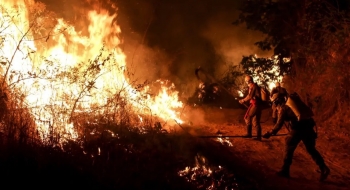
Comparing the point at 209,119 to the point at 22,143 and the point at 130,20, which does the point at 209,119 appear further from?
the point at 22,143

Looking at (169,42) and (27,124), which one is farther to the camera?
(169,42)

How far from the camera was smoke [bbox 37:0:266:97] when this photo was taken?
53.1 feet

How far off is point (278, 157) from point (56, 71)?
572cm

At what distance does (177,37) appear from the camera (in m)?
21.0

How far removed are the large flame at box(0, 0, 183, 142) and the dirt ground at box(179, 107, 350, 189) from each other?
2.35 m

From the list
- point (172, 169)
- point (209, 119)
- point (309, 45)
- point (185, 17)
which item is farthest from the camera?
point (185, 17)

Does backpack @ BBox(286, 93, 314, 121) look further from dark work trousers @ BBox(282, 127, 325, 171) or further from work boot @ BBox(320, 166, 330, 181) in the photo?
work boot @ BBox(320, 166, 330, 181)

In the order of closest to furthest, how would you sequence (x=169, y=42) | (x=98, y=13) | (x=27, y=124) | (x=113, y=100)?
(x=27, y=124)
(x=113, y=100)
(x=98, y=13)
(x=169, y=42)

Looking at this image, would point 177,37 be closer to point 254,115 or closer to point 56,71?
point 254,115

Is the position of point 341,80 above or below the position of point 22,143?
above

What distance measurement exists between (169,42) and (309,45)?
9.76 metres

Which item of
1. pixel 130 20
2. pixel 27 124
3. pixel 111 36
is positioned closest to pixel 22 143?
pixel 27 124

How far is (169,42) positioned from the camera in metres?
20.3

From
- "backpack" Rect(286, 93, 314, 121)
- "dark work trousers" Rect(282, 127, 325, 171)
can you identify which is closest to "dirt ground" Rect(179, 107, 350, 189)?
"dark work trousers" Rect(282, 127, 325, 171)
